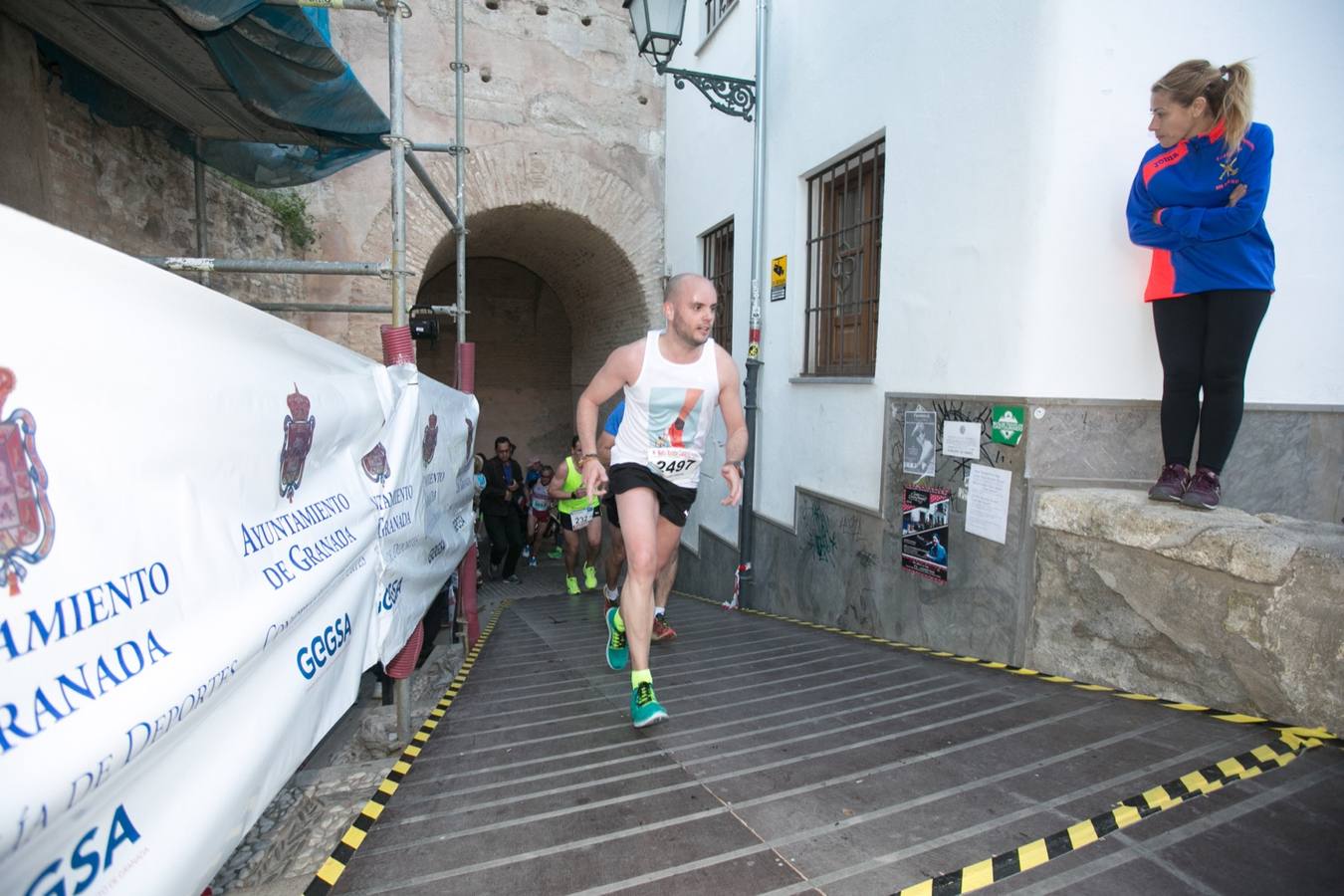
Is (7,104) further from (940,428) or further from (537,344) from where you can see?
(537,344)

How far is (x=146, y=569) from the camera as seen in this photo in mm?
1304

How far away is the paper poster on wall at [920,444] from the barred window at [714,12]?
551 centimetres

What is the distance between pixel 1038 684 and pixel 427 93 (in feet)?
29.4

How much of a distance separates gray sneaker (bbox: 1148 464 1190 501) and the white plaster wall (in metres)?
0.54

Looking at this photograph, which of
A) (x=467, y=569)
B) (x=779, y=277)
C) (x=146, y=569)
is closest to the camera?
(x=146, y=569)

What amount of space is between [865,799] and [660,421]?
1.73 meters

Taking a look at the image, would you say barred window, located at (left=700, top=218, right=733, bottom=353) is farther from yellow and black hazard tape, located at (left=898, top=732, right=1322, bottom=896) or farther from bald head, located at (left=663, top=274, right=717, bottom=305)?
yellow and black hazard tape, located at (left=898, top=732, right=1322, bottom=896)

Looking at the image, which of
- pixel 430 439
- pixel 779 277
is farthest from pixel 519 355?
pixel 430 439

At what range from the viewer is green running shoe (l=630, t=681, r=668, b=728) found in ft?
9.14

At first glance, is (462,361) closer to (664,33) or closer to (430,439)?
(430,439)

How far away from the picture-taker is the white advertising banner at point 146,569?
1.06m

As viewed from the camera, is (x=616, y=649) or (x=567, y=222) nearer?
(x=616, y=649)

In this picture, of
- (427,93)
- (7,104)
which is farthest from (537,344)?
(7,104)

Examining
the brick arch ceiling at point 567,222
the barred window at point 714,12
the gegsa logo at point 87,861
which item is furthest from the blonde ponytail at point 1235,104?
the brick arch ceiling at point 567,222
